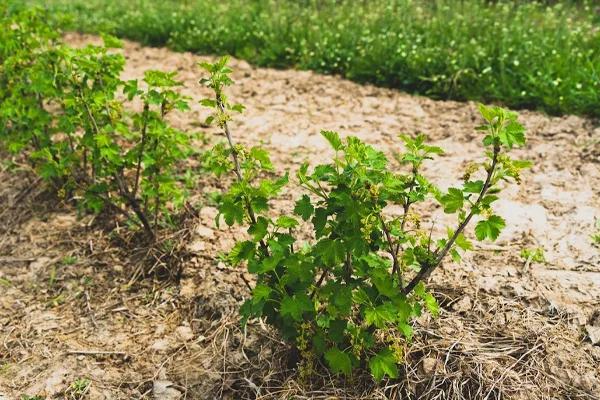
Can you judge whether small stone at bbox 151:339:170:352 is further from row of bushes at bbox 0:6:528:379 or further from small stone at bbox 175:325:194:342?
row of bushes at bbox 0:6:528:379

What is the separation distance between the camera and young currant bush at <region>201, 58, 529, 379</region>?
6.21 ft

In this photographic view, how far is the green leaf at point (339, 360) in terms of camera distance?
2113 millimetres

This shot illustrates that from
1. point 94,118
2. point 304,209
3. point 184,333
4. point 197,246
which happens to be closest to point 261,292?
point 304,209

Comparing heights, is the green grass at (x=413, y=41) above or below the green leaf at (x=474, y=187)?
below

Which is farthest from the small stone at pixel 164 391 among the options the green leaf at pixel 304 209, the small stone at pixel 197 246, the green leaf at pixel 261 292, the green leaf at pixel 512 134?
the green leaf at pixel 512 134

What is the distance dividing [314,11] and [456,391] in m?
5.51

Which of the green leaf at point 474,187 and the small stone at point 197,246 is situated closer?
the green leaf at point 474,187

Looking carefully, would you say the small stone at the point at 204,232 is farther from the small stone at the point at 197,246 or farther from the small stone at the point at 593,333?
the small stone at the point at 593,333

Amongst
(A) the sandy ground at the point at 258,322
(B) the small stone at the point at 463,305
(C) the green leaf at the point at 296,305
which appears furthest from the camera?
(B) the small stone at the point at 463,305

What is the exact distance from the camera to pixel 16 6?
12.7ft

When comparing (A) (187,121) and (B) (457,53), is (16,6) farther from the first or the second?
(B) (457,53)

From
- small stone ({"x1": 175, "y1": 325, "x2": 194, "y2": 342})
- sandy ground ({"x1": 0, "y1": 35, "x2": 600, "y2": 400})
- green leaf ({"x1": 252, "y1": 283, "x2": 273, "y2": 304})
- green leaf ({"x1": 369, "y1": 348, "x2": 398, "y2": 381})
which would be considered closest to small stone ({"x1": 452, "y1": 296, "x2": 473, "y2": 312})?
sandy ground ({"x1": 0, "y1": 35, "x2": 600, "y2": 400})

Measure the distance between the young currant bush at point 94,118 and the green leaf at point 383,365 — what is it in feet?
5.01

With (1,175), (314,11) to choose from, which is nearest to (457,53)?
(314,11)
